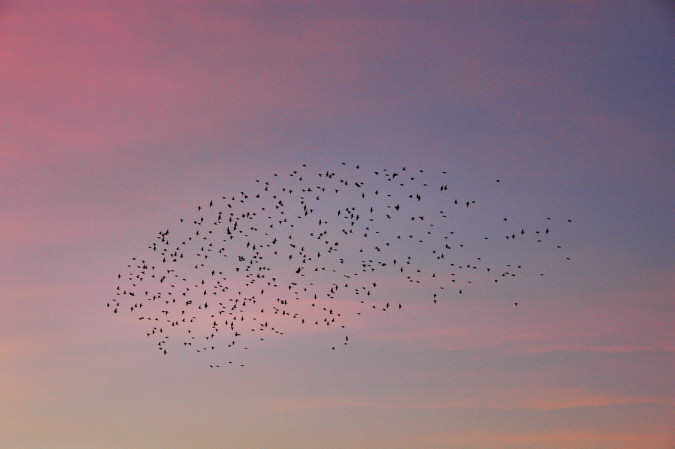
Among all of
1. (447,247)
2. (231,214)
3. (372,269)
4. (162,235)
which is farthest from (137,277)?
(447,247)

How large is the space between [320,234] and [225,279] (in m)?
14.3

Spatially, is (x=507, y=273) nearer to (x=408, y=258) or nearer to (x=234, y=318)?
(x=408, y=258)

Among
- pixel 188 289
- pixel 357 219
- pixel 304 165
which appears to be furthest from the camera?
pixel 188 289

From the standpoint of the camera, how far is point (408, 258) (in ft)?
341

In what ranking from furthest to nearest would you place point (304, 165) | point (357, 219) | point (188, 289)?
point (188, 289) < point (357, 219) < point (304, 165)

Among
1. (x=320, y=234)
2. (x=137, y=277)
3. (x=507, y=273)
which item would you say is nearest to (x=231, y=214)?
(x=320, y=234)

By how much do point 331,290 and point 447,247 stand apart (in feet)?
50.5

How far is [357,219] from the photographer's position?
4038 inches

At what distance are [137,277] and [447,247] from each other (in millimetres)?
34651

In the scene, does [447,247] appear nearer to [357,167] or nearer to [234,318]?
[357,167]

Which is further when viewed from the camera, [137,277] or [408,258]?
[137,277]

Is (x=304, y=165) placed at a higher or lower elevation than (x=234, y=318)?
Result: higher

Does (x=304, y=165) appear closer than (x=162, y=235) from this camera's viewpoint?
Yes

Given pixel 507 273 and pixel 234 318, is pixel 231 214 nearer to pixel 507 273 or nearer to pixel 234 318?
pixel 234 318
